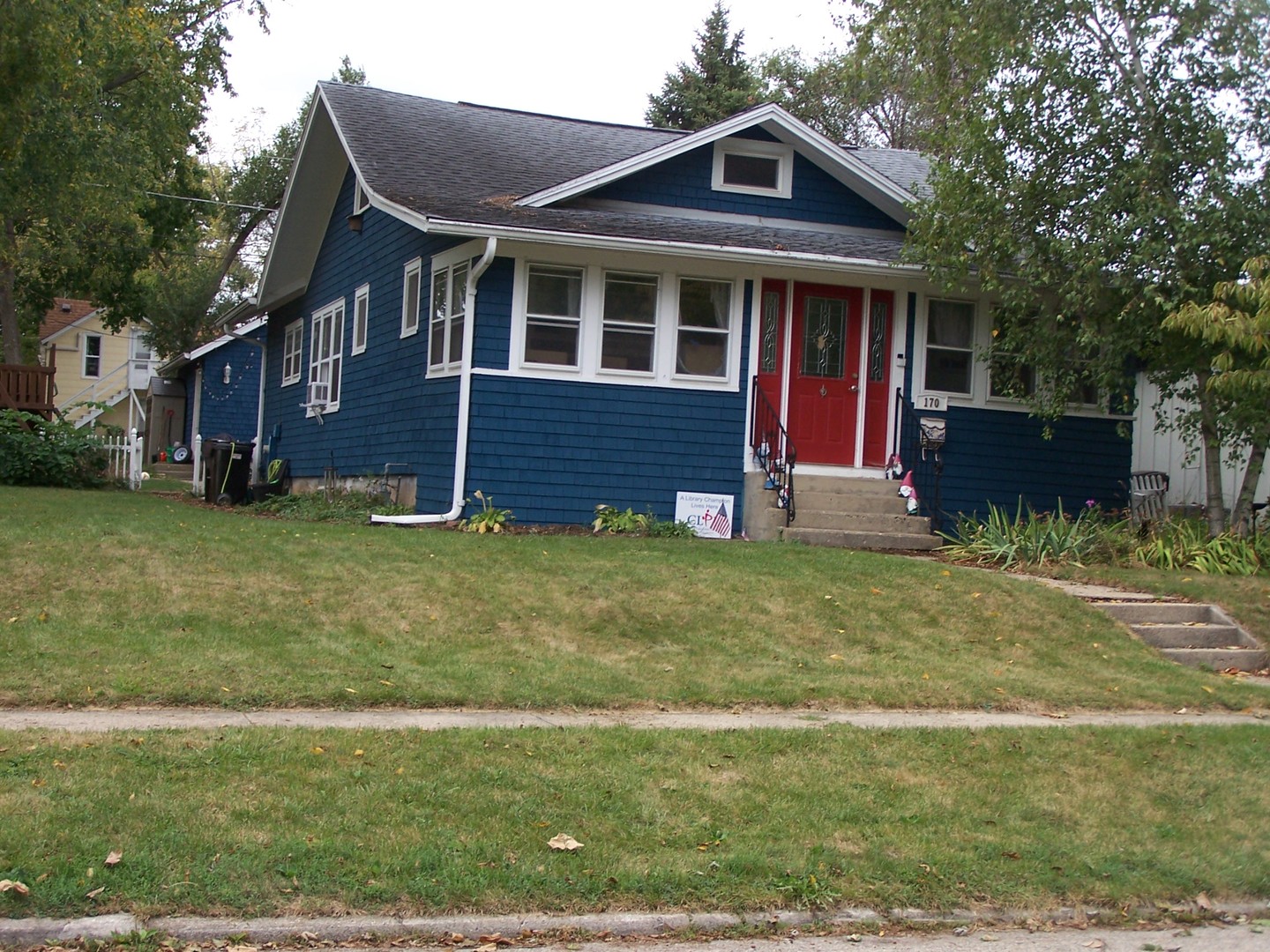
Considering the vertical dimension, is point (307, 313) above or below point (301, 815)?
above

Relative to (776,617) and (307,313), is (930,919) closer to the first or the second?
(776,617)

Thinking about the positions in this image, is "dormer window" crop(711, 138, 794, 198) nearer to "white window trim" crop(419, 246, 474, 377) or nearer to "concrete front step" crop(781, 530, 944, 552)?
"white window trim" crop(419, 246, 474, 377)

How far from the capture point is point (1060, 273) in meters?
14.8

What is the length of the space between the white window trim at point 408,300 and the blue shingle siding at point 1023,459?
21.2 ft

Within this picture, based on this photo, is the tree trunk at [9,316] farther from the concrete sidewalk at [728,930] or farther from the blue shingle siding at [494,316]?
the concrete sidewalk at [728,930]

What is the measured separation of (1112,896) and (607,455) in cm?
1020

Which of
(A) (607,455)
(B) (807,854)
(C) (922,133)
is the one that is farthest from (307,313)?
(B) (807,854)

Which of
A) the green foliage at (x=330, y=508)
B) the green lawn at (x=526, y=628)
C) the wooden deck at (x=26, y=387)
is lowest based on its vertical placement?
the green lawn at (x=526, y=628)

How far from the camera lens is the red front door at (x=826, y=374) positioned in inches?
630

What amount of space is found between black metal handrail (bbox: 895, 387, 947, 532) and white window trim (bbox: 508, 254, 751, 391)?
7.58 feet

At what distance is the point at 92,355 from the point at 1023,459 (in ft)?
150

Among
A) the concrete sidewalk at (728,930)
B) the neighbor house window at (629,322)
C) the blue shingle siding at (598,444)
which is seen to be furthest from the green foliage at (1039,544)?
the concrete sidewalk at (728,930)

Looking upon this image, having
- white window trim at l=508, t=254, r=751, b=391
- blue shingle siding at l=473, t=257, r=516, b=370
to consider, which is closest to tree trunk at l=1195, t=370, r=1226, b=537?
white window trim at l=508, t=254, r=751, b=391

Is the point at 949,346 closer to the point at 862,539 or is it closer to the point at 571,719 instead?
the point at 862,539
